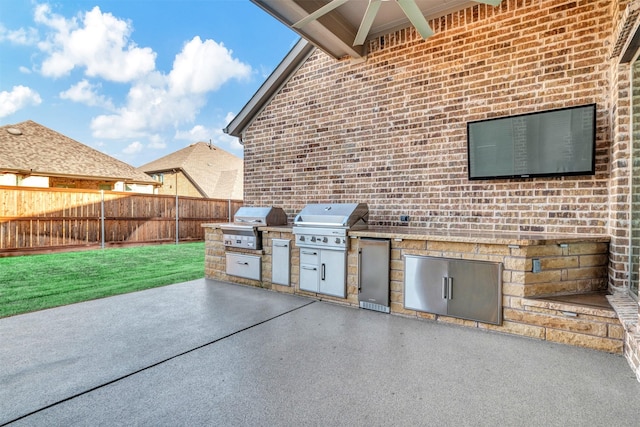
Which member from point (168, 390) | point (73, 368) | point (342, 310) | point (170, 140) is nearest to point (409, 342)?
point (342, 310)

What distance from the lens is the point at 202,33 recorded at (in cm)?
2688

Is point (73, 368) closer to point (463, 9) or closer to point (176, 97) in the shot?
point (463, 9)

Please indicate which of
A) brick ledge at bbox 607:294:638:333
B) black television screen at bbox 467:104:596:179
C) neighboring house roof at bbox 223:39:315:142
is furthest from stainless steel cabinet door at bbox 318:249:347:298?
Result: neighboring house roof at bbox 223:39:315:142

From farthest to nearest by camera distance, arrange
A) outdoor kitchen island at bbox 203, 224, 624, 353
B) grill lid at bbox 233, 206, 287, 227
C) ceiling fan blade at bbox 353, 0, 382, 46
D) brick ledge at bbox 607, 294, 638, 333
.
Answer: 1. grill lid at bbox 233, 206, 287, 227
2. ceiling fan blade at bbox 353, 0, 382, 46
3. outdoor kitchen island at bbox 203, 224, 624, 353
4. brick ledge at bbox 607, 294, 638, 333

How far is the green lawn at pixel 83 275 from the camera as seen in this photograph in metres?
4.06

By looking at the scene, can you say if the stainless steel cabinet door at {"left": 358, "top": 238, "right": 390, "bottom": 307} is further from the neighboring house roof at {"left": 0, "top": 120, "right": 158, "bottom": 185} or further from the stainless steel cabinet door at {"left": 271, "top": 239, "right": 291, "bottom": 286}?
the neighboring house roof at {"left": 0, "top": 120, "right": 158, "bottom": 185}

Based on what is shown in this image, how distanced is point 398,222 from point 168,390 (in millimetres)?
3412

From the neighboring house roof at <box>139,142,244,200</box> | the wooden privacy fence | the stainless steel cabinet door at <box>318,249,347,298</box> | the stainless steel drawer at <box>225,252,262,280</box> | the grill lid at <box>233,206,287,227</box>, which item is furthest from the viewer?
the neighboring house roof at <box>139,142,244,200</box>

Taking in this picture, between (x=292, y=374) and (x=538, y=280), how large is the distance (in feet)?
8.02

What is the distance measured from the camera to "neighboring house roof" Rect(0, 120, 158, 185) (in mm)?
11062

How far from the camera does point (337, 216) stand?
4047 mm

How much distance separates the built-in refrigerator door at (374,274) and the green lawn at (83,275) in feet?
10.8

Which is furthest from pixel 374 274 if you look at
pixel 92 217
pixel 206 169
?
pixel 206 169

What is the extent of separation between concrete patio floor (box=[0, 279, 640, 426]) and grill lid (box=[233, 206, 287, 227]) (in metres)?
1.77
